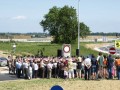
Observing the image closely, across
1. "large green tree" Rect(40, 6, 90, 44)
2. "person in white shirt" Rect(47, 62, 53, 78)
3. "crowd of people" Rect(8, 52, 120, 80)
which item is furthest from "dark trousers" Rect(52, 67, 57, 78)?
"large green tree" Rect(40, 6, 90, 44)

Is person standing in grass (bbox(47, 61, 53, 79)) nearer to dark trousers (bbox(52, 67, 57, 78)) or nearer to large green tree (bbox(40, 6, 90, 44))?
dark trousers (bbox(52, 67, 57, 78))

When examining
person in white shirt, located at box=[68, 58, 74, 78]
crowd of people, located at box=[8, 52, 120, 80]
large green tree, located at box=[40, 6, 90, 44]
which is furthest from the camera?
large green tree, located at box=[40, 6, 90, 44]

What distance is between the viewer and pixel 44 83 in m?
24.1

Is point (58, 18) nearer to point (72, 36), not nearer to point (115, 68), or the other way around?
point (72, 36)

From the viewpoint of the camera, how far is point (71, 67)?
26.4m

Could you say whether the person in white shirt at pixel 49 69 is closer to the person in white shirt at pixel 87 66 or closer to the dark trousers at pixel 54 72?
the dark trousers at pixel 54 72

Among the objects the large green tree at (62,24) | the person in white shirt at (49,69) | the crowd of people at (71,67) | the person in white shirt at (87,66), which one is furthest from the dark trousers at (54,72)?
the large green tree at (62,24)

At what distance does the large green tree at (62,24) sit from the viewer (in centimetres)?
8988

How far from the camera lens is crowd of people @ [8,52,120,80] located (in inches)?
1012

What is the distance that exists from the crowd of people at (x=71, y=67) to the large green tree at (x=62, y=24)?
60452 mm

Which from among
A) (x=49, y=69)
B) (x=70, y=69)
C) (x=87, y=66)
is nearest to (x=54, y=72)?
(x=49, y=69)

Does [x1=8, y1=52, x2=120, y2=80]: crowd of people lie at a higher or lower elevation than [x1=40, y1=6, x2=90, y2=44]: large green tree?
lower

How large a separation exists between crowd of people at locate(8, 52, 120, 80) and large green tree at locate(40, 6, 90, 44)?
60.5m

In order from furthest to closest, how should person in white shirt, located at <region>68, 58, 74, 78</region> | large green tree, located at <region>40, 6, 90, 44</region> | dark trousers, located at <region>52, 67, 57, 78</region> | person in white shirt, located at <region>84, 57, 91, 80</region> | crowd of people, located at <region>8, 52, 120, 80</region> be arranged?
large green tree, located at <region>40, 6, 90, 44</region> < dark trousers, located at <region>52, 67, 57, 78</region> < person in white shirt, located at <region>68, 58, 74, 78</region> < crowd of people, located at <region>8, 52, 120, 80</region> < person in white shirt, located at <region>84, 57, 91, 80</region>
